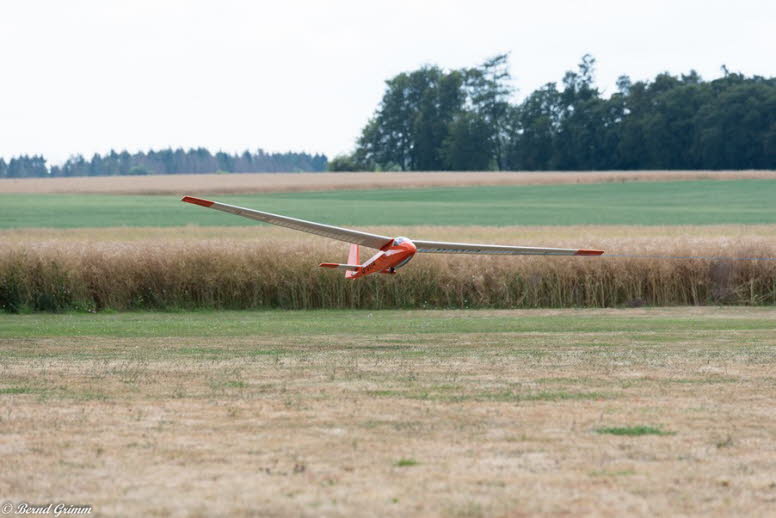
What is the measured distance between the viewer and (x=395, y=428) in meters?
9.58

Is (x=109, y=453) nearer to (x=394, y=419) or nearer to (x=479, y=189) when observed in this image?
(x=394, y=419)

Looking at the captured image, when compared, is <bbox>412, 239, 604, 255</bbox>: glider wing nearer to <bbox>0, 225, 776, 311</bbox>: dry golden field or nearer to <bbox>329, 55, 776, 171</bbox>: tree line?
<bbox>0, 225, 776, 311</bbox>: dry golden field

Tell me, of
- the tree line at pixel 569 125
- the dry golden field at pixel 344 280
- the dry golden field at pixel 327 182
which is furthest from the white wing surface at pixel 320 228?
the tree line at pixel 569 125

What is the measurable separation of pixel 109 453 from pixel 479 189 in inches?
3076

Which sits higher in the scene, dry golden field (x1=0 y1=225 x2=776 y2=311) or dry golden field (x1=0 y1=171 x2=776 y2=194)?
dry golden field (x1=0 y1=171 x2=776 y2=194)

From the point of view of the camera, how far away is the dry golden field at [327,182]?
3509 inches

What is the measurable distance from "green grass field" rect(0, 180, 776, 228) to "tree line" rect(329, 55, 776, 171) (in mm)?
23003

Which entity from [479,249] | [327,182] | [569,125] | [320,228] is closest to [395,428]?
[320,228]

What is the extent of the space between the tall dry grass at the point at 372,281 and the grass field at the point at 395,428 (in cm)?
1163

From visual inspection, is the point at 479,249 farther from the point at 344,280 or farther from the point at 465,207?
the point at 465,207

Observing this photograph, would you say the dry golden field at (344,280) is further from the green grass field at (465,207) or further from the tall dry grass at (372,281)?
the green grass field at (465,207)

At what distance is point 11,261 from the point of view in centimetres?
2939

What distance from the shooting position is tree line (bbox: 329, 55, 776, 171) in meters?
108

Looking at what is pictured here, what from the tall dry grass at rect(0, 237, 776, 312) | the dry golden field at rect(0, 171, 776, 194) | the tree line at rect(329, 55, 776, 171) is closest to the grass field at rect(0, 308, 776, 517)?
the tall dry grass at rect(0, 237, 776, 312)
